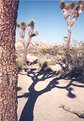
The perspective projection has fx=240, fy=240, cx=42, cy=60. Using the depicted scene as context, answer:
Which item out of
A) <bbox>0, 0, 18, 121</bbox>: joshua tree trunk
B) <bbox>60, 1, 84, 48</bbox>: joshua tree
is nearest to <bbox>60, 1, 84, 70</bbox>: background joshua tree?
<bbox>60, 1, 84, 48</bbox>: joshua tree

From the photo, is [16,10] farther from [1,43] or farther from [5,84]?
[5,84]

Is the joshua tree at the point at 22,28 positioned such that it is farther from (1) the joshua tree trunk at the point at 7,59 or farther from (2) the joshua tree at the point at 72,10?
(1) the joshua tree trunk at the point at 7,59

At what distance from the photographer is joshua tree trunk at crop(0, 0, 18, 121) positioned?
5.62 m

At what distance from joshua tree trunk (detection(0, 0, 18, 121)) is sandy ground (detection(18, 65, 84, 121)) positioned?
3402mm

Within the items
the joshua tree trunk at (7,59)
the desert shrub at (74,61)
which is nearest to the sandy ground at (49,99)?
the desert shrub at (74,61)

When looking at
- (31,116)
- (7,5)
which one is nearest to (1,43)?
(7,5)

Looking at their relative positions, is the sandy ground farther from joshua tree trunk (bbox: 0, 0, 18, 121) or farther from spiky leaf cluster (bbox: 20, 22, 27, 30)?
spiky leaf cluster (bbox: 20, 22, 27, 30)

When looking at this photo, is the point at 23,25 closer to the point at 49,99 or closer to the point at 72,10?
the point at 72,10

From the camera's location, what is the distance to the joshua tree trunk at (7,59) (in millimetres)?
5625

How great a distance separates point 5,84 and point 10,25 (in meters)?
1.46

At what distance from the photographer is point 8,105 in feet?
20.2

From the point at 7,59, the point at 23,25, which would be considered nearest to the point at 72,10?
the point at 23,25

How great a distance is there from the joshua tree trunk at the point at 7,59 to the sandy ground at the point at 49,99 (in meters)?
3.40

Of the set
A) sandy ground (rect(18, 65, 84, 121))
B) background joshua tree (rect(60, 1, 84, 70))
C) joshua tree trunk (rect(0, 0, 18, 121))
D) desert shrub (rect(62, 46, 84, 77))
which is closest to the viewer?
joshua tree trunk (rect(0, 0, 18, 121))
